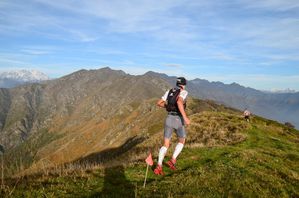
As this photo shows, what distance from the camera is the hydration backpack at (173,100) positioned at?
644 inches

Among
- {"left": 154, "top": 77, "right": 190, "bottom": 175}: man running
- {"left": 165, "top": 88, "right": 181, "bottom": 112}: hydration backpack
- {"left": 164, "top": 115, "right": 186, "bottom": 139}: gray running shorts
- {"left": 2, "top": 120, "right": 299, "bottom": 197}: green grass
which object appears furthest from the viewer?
{"left": 164, "top": 115, "right": 186, "bottom": 139}: gray running shorts

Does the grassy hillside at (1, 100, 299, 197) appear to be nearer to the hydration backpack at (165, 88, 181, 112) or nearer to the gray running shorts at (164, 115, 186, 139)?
the gray running shorts at (164, 115, 186, 139)

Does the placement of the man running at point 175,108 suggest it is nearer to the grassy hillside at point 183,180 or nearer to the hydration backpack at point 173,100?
the hydration backpack at point 173,100

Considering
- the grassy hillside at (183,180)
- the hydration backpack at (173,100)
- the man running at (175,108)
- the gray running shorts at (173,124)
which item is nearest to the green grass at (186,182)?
the grassy hillside at (183,180)

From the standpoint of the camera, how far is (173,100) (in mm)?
16359

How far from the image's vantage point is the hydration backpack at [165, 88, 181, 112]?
644 inches

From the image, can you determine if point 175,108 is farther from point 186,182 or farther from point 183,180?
point 186,182

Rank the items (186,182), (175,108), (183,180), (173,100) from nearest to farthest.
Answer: (186,182) < (183,180) < (173,100) < (175,108)

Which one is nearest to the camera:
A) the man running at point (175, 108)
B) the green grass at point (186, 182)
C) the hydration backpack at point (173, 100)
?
the green grass at point (186, 182)

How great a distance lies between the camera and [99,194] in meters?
12.4

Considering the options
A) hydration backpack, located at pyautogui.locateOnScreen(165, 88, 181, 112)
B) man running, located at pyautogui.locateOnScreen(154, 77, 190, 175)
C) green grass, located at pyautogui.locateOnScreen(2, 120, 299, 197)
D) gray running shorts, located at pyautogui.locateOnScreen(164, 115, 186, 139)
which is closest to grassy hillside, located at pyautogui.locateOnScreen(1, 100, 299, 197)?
green grass, located at pyautogui.locateOnScreen(2, 120, 299, 197)

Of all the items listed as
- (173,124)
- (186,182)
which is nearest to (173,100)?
(173,124)

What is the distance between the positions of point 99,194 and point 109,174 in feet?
11.9

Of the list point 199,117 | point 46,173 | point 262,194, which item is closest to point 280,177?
point 262,194
